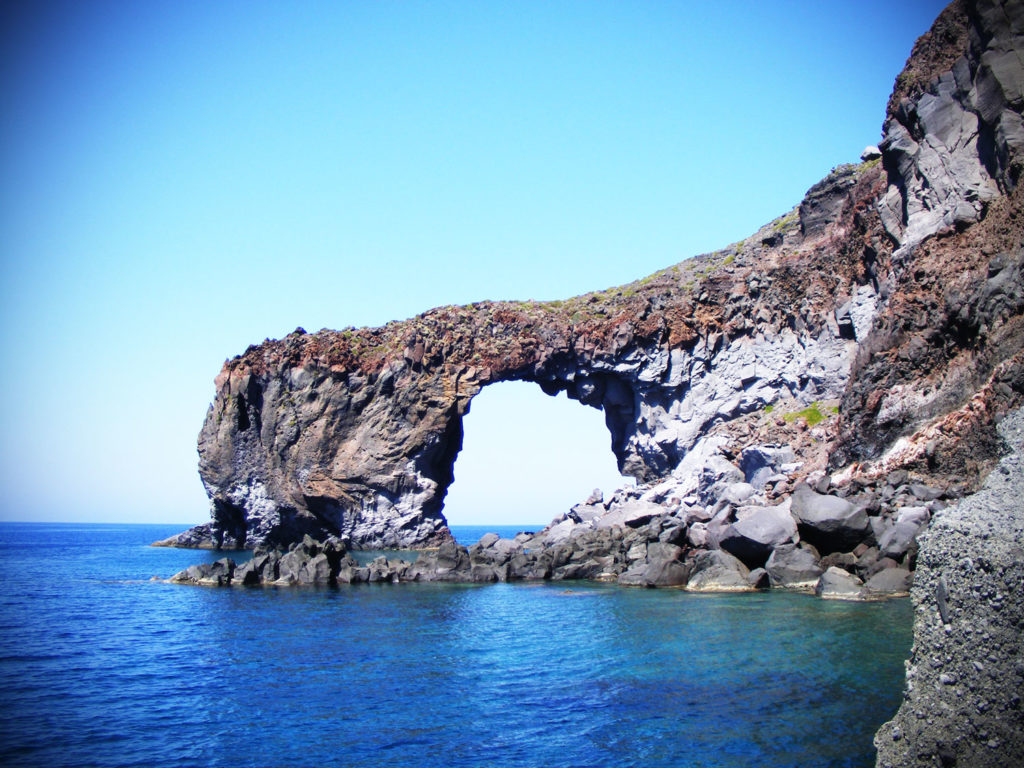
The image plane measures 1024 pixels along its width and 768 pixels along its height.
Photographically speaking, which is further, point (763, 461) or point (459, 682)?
point (763, 461)

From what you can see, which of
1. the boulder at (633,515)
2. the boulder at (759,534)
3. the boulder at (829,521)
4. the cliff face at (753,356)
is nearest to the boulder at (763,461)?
the cliff face at (753,356)

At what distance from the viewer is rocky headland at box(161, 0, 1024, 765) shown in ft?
95.1

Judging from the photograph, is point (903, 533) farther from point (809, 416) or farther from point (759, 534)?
point (809, 416)

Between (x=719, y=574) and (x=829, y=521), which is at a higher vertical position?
(x=829, y=521)

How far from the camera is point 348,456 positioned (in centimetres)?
6738

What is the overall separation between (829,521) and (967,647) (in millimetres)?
23286

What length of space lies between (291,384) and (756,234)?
158 feet

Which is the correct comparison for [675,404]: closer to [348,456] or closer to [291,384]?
[348,456]

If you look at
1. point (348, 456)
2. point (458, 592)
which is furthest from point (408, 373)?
point (458, 592)

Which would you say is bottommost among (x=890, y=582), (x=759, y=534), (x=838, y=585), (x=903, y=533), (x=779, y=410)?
(x=838, y=585)

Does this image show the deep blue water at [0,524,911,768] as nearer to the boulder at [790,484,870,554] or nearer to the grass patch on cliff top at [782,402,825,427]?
the boulder at [790,484,870,554]

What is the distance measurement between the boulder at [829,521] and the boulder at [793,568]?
96 cm

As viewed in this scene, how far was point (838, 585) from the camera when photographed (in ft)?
97.9

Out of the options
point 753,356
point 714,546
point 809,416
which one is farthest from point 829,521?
point 753,356
